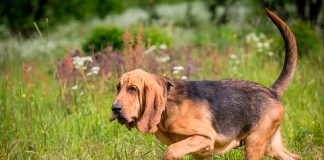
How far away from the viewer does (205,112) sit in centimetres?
666

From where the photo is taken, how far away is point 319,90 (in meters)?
10.1

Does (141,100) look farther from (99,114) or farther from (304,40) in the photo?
(304,40)

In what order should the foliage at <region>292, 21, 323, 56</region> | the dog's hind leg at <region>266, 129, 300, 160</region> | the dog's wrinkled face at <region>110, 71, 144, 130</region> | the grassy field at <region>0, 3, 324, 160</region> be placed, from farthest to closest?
the foliage at <region>292, 21, 323, 56</region>, the grassy field at <region>0, 3, 324, 160</region>, the dog's hind leg at <region>266, 129, 300, 160</region>, the dog's wrinkled face at <region>110, 71, 144, 130</region>

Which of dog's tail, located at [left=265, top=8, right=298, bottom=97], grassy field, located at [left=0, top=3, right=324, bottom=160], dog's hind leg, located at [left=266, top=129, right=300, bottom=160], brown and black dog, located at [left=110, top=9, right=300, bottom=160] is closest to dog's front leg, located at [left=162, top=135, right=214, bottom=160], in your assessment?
brown and black dog, located at [left=110, top=9, right=300, bottom=160]

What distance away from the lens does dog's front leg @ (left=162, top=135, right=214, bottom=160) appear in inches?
243

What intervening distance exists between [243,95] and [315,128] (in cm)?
165

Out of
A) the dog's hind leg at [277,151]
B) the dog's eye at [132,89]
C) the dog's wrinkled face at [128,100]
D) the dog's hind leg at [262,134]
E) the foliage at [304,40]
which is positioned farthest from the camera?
the foliage at [304,40]

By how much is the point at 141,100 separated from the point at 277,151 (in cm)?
188

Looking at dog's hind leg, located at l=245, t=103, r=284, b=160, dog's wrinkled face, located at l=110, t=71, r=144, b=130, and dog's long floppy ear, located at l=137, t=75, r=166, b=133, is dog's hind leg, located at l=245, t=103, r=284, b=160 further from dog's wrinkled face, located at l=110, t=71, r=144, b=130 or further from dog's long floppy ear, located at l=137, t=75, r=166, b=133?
dog's wrinkled face, located at l=110, t=71, r=144, b=130

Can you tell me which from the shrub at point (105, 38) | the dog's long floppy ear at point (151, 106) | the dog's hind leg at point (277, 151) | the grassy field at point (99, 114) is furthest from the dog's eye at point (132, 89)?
the shrub at point (105, 38)

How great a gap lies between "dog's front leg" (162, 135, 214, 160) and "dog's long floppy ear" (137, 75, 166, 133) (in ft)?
0.91

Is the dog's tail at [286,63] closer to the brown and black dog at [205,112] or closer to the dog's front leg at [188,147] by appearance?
the brown and black dog at [205,112]

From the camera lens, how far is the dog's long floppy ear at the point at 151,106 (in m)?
6.18

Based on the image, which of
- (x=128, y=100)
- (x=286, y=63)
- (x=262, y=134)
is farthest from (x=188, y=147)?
(x=286, y=63)
